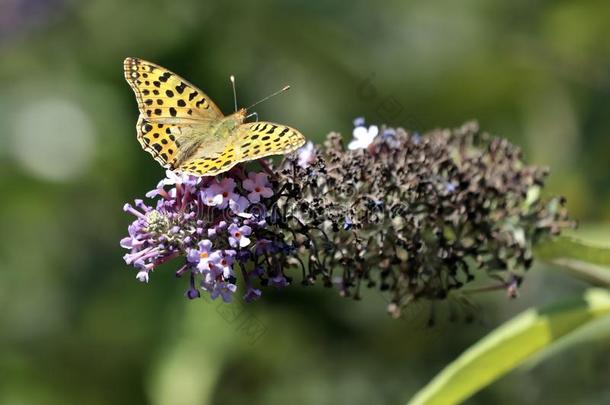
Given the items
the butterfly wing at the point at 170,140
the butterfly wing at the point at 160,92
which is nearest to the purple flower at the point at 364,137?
the butterfly wing at the point at 170,140

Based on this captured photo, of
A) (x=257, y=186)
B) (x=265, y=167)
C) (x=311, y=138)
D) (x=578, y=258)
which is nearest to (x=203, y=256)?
(x=257, y=186)

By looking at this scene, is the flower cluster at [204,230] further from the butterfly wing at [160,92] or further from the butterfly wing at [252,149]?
the butterfly wing at [160,92]

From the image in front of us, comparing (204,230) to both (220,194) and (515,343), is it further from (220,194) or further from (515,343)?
(515,343)

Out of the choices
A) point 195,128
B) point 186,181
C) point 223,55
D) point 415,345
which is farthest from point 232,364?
point 186,181

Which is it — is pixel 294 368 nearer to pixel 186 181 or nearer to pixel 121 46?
pixel 121 46

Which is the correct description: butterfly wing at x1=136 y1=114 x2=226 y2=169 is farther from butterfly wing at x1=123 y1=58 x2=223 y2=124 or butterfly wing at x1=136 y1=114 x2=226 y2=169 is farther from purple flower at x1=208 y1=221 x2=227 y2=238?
purple flower at x1=208 y1=221 x2=227 y2=238
